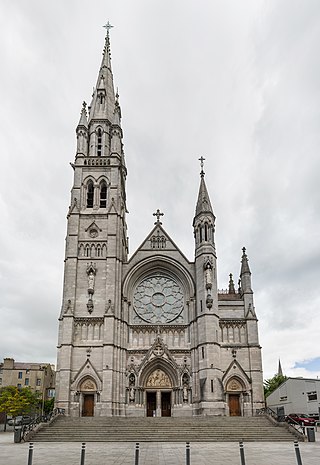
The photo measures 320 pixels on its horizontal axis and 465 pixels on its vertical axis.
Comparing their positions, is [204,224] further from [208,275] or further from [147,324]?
[147,324]

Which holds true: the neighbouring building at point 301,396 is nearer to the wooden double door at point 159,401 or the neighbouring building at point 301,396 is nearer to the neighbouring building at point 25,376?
the wooden double door at point 159,401

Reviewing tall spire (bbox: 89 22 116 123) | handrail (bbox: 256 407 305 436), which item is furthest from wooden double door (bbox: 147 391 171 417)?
tall spire (bbox: 89 22 116 123)

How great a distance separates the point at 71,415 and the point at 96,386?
9.54ft

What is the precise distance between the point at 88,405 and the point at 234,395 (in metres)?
12.5

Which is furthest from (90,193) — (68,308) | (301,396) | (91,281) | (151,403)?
(301,396)

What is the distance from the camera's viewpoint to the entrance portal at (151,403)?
37406mm

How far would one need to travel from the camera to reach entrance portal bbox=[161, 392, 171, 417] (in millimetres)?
37438

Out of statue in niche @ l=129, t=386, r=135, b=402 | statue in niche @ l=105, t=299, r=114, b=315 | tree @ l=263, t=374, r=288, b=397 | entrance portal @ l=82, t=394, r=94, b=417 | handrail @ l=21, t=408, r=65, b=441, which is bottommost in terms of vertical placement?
handrail @ l=21, t=408, r=65, b=441

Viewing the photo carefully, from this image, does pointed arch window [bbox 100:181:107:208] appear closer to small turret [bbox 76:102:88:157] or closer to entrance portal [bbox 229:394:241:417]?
small turret [bbox 76:102:88:157]

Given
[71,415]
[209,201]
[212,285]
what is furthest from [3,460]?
[209,201]

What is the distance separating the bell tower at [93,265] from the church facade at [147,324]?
0.29 feet

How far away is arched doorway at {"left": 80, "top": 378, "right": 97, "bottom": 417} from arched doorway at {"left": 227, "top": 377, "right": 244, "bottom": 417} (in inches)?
455

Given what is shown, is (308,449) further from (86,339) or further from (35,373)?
(35,373)

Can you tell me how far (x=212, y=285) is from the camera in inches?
1515
